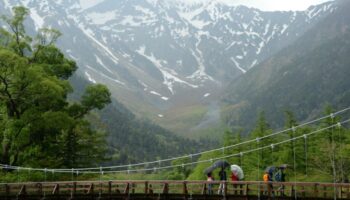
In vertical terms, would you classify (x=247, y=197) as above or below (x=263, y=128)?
below

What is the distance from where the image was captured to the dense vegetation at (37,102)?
116 ft

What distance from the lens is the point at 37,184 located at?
35.3m

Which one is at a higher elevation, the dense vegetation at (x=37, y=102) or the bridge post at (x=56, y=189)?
the dense vegetation at (x=37, y=102)

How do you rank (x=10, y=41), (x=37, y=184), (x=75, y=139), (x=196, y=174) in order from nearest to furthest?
(x=37, y=184) < (x=10, y=41) < (x=75, y=139) < (x=196, y=174)

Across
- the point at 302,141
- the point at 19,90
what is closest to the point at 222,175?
the point at 19,90

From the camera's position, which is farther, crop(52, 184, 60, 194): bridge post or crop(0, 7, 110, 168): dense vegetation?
crop(0, 7, 110, 168): dense vegetation

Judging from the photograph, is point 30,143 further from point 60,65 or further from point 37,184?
point 60,65

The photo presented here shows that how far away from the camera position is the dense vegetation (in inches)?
1393

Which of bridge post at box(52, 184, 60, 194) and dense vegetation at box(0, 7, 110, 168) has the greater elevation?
dense vegetation at box(0, 7, 110, 168)

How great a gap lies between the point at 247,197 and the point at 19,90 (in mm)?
17121

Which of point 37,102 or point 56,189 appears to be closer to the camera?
point 56,189

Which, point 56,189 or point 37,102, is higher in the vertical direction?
point 37,102

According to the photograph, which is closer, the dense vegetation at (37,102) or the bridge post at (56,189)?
the bridge post at (56,189)

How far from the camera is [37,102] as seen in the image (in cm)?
3719
